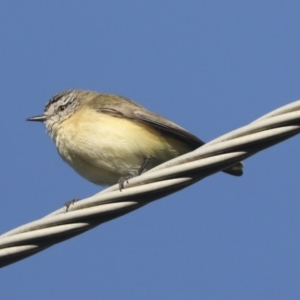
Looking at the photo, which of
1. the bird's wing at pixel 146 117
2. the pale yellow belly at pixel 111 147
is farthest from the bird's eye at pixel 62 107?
the pale yellow belly at pixel 111 147

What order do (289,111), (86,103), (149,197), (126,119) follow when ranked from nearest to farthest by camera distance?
(289,111)
(149,197)
(126,119)
(86,103)

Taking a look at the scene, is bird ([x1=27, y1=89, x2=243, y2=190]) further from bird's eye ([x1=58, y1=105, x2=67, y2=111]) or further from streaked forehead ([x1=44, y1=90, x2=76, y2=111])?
streaked forehead ([x1=44, y1=90, x2=76, y2=111])

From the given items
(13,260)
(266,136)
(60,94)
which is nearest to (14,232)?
(13,260)

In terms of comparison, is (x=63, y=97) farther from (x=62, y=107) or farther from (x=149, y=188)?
(x=149, y=188)

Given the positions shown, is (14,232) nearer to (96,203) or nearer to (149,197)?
(96,203)

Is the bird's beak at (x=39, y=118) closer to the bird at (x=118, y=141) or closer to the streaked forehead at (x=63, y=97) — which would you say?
the streaked forehead at (x=63, y=97)

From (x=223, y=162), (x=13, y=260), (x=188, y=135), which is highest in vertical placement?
(x=188, y=135)
